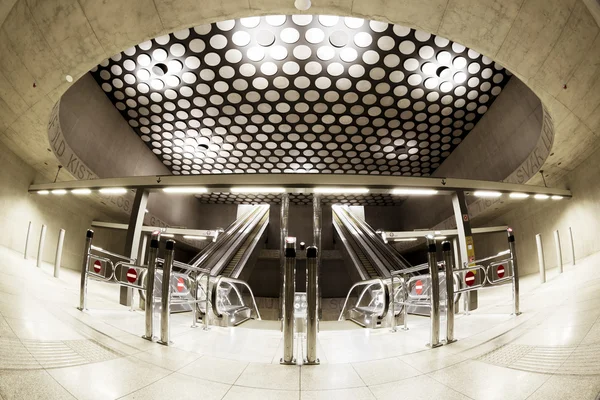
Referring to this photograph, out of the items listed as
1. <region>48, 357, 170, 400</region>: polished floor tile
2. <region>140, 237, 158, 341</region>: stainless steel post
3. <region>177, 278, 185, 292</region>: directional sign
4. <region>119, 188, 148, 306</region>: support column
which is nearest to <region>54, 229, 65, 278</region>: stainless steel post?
<region>119, 188, 148, 306</region>: support column

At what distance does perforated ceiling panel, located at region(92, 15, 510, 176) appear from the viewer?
7.26 m

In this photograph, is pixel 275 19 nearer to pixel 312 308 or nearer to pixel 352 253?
pixel 312 308

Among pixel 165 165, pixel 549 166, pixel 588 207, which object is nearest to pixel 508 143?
pixel 549 166

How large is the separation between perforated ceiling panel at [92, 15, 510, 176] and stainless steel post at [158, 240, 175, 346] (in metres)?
5.89

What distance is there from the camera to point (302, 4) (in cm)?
425

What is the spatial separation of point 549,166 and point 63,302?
35.5ft

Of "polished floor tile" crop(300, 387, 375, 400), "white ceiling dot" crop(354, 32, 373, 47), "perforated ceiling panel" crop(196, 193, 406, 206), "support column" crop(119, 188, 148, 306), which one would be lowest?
"polished floor tile" crop(300, 387, 375, 400)

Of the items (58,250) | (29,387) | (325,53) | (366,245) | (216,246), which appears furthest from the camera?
(366,245)

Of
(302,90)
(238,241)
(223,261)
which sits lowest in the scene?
(223,261)

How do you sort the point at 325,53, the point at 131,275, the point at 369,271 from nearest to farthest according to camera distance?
1. the point at 131,275
2. the point at 325,53
3. the point at 369,271

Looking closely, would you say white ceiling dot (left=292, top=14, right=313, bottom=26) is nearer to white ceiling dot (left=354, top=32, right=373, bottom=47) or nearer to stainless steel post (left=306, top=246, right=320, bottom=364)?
white ceiling dot (left=354, top=32, right=373, bottom=47)

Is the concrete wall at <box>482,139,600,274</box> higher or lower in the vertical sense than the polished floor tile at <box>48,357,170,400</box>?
higher

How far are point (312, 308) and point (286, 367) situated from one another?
1.80 feet

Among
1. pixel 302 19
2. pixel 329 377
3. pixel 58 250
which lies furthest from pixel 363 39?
pixel 58 250
